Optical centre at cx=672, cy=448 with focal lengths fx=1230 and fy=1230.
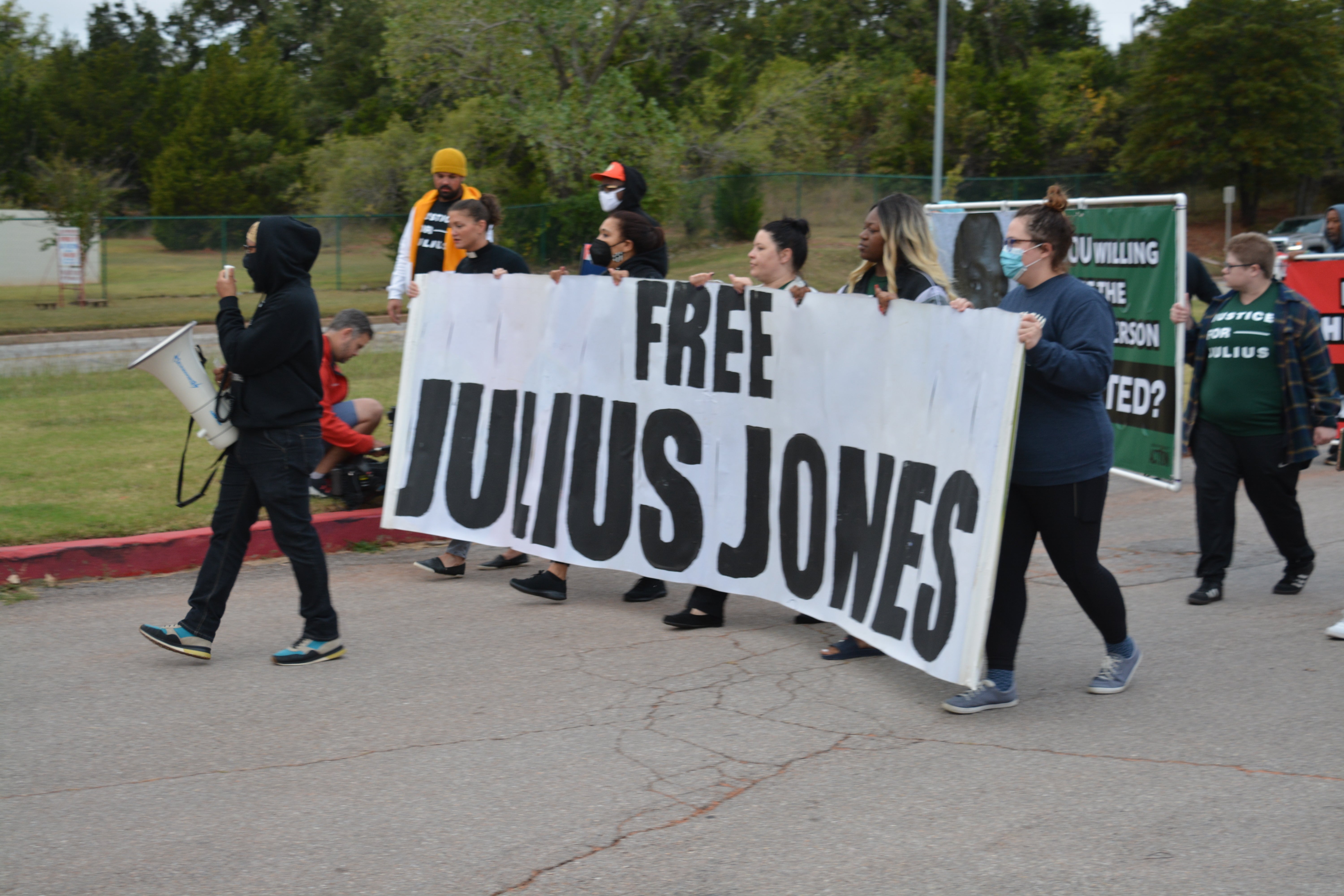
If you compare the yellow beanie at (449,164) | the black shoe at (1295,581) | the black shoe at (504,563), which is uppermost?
the yellow beanie at (449,164)

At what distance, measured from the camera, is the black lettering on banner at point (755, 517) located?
572cm

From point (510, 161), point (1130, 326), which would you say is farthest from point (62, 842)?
point (510, 161)

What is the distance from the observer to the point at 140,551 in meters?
6.86

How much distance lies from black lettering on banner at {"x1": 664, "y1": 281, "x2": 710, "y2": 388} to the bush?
28543 millimetres

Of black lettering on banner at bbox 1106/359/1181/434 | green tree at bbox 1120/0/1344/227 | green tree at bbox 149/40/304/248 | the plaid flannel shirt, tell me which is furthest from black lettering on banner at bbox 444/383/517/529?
green tree at bbox 1120/0/1344/227

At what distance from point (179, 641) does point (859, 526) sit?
9.54ft

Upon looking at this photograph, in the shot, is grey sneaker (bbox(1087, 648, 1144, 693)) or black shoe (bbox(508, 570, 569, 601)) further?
black shoe (bbox(508, 570, 569, 601))

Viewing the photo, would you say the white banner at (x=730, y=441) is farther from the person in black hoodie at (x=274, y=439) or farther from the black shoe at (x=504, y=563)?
the person in black hoodie at (x=274, y=439)

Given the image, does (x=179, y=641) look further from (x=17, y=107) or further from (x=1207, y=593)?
(x=17, y=107)

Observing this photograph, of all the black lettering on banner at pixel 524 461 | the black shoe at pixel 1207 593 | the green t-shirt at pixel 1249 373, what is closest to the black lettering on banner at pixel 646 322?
the black lettering on banner at pixel 524 461

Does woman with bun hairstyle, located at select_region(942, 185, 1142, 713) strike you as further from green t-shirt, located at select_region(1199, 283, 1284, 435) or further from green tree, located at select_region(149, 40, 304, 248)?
green tree, located at select_region(149, 40, 304, 248)

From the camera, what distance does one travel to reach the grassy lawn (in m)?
7.22

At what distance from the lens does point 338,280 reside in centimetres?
3319

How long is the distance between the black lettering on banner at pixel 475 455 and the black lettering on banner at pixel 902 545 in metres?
2.39
